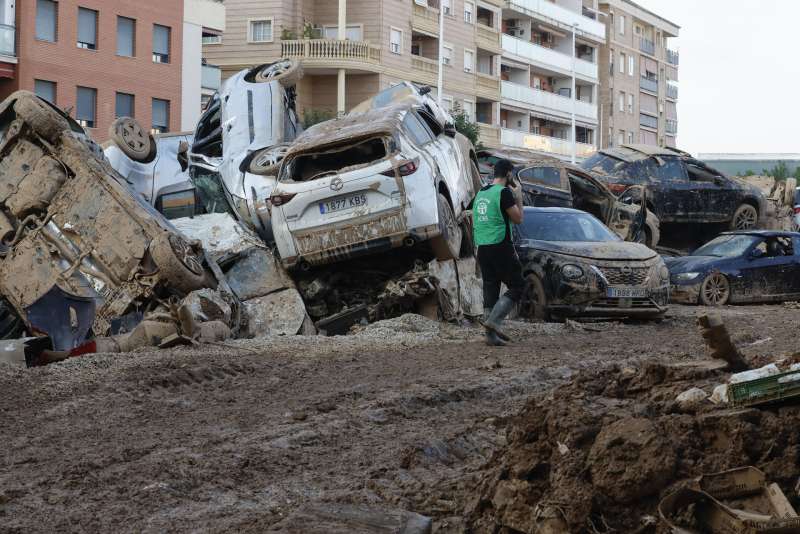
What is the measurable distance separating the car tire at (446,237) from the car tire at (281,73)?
369 centimetres

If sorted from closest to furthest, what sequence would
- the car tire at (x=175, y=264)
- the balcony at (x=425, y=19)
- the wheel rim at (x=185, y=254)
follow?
1. the car tire at (x=175, y=264)
2. the wheel rim at (x=185, y=254)
3. the balcony at (x=425, y=19)

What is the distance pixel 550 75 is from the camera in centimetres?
7244

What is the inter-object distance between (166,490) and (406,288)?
7712 millimetres

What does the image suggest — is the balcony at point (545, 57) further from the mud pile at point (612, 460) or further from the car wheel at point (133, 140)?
the mud pile at point (612, 460)

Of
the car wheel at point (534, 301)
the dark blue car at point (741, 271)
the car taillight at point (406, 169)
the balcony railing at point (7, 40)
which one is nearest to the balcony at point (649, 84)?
the balcony railing at point (7, 40)

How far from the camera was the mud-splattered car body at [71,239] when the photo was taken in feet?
37.8

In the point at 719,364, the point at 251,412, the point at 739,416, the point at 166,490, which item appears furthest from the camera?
the point at 251,412

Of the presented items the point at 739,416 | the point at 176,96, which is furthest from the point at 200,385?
the point at 176,96

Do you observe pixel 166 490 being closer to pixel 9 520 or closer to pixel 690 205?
pixel 9 520

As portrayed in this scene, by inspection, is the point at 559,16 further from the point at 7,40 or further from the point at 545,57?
the point at 7,40

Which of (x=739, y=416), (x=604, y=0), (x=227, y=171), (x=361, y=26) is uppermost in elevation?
(x=604, y=0)

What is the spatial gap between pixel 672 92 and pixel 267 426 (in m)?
92.1

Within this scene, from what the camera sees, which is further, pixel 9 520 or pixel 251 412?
pixel 251 412

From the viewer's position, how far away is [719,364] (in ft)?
20.9
